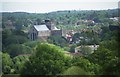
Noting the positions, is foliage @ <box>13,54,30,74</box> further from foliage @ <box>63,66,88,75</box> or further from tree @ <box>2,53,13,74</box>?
foliage @ <box>63,66,88,75</box>

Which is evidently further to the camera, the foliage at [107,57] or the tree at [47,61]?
the tree at [47,61]

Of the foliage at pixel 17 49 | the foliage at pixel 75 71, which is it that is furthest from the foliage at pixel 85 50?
the foliage at pixel 17 49

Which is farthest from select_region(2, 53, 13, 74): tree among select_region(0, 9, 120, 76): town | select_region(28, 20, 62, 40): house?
select_region(28, 20, 62, 40): house

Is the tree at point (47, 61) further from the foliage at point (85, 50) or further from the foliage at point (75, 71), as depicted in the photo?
the foliage at point (85, 50)

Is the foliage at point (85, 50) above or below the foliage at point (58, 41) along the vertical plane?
below

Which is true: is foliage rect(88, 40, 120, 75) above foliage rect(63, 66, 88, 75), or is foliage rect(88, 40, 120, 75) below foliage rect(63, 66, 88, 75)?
above

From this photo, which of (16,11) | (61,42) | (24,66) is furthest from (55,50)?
(16,11)

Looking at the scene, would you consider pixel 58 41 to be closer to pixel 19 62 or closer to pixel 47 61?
pixel 47 61
